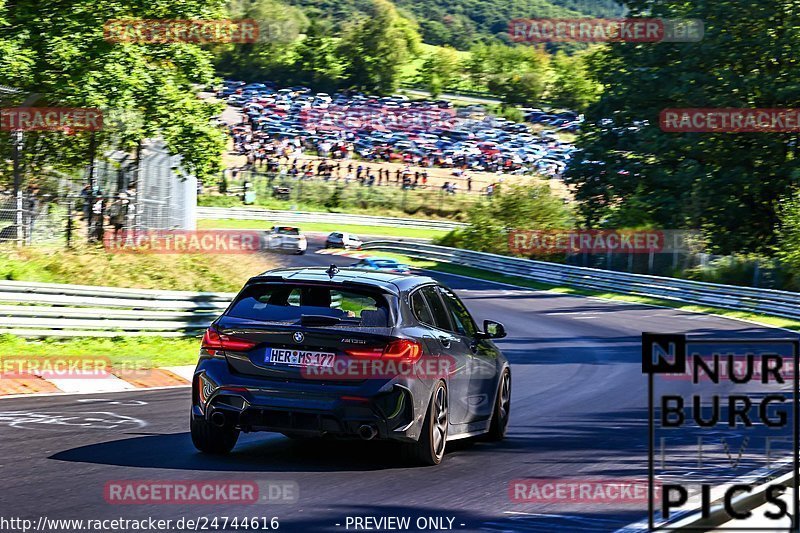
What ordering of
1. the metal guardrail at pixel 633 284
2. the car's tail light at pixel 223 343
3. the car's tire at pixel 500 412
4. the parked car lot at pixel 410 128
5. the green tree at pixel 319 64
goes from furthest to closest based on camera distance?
the green tree at pixel 319 64
the parked car lot at pixel 410 128
the metal guardrail at pixel 633 284
the car's tire at pixel 500 412
the car's tail light at pixel 223 343

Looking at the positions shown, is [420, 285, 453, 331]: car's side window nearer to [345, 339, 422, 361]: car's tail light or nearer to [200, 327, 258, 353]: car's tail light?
[345, 339, 422, 361]: car's tail light

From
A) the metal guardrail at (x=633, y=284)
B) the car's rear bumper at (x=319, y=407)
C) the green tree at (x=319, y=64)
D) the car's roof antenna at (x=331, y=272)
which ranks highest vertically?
the green tree at (x=319, y=64)

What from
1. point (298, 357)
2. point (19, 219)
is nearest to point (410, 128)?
point (19, 219)

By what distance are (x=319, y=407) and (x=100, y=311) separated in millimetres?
9878

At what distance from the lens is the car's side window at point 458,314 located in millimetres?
10375

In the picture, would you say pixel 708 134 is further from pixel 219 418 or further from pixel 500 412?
pixel 219 418

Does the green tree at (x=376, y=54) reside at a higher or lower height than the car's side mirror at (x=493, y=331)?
higher

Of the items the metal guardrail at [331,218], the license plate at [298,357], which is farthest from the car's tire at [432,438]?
the metal guardrail at [331,218]

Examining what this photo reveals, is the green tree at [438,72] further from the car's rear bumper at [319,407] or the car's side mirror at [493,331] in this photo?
the car's rear bumper at [319,407]

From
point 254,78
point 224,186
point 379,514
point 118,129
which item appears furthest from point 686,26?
point 254,78

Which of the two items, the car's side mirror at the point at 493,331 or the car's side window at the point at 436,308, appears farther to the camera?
the car's side mirror at the point at 493,331

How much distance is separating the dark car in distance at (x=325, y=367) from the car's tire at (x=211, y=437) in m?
0.01

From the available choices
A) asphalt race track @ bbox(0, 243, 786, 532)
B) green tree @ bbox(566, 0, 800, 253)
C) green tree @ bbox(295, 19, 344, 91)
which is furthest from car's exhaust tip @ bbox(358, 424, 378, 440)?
green tree @ bbox(295, 19, 344, 91)

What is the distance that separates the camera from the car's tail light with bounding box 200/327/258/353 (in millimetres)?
8883
